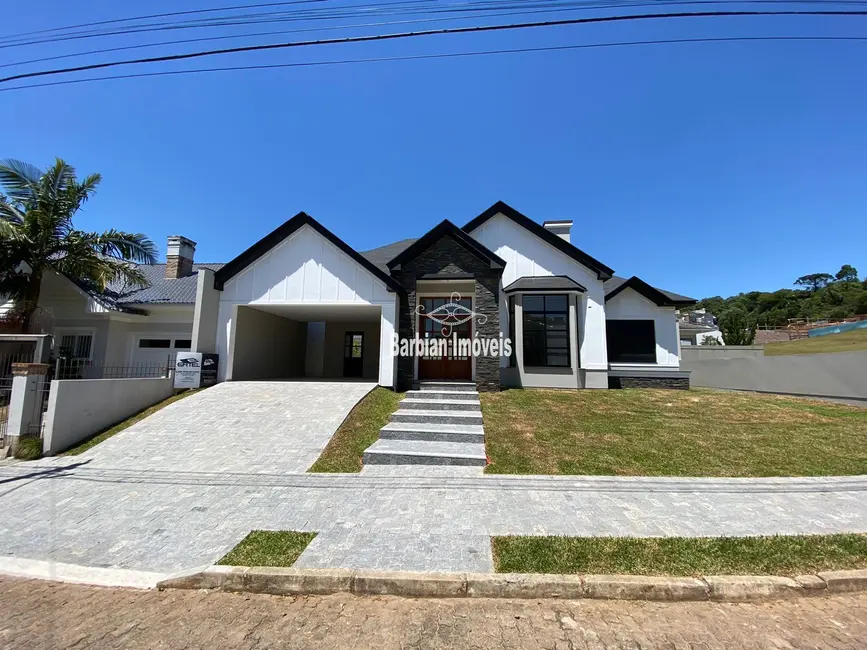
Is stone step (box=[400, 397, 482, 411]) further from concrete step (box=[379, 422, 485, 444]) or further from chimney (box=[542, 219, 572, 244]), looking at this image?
chimney (box=[542, 219, 572, 244])

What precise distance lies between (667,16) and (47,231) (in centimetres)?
1830

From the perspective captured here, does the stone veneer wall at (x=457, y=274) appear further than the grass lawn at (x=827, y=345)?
No

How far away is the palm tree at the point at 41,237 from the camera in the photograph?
12375 mm

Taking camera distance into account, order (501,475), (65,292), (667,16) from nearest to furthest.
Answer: (667,16)
(501,475)
(65,292)

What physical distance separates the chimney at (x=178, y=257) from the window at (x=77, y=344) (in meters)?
4.03

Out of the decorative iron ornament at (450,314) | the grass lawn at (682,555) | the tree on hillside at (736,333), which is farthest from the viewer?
the tree on hillside at (736,333)

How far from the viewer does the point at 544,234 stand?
1426cm

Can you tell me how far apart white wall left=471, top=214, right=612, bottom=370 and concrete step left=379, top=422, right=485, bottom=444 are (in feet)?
20.1

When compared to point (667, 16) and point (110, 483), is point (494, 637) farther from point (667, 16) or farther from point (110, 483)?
point (667, 16)

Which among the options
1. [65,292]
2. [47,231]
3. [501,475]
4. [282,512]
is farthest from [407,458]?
[65,292]

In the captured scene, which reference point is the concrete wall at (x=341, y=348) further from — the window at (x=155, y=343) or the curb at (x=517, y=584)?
the curb at (x=517, y=584)

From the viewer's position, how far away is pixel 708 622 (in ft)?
9.94

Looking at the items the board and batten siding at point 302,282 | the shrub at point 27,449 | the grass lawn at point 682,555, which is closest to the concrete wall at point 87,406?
the shrub at point 27,449

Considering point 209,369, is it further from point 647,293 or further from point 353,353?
point 647,293
